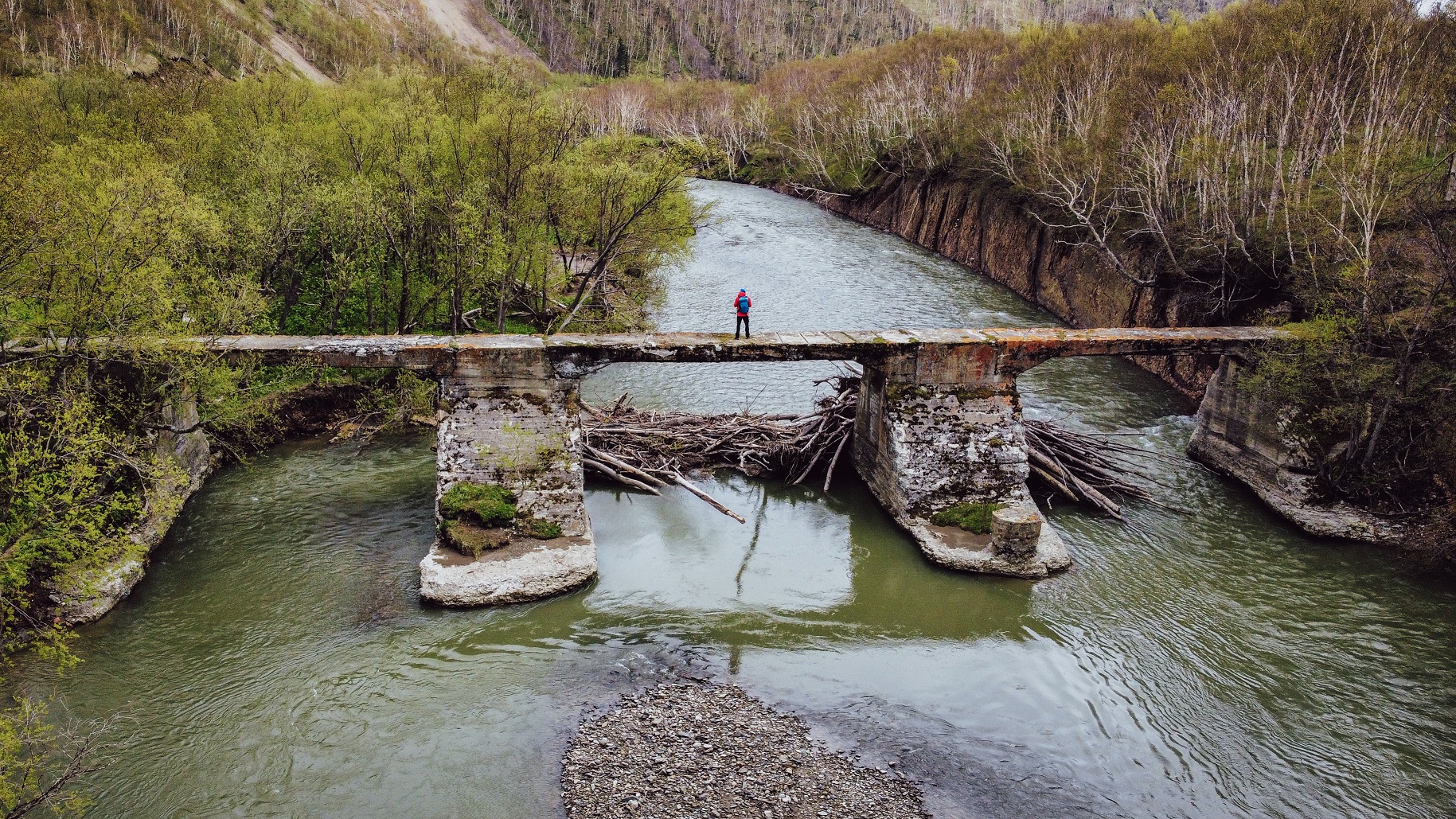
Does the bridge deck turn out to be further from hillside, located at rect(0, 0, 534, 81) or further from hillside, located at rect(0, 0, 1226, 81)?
hillside, located at rect(0, 0, 1226, 81)

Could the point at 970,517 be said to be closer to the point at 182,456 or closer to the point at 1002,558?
the point at 1002,558

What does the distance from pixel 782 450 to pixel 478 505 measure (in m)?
8.59

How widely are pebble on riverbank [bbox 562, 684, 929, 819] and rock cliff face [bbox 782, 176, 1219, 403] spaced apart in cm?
2038

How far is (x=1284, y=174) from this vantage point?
28.2 m

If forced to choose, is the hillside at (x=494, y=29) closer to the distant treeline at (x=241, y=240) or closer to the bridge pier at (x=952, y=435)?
the distant treeline at (x=241, y=240)

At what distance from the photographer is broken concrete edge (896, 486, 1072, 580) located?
55.8 ft

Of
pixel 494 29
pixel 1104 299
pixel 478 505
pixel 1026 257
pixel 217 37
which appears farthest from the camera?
pixel 494 29

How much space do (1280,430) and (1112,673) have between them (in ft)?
33.3

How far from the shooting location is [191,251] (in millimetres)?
20391

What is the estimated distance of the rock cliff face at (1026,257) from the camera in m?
29.7

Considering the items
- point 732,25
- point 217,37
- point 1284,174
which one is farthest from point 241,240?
point 732,25

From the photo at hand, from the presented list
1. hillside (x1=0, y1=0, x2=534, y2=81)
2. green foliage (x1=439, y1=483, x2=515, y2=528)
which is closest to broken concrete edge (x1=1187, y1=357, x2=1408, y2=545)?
green foliage (x1=439, y1=483, x2=515, y2=528)

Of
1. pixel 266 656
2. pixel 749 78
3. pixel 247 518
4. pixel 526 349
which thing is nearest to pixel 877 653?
pixel 526 349

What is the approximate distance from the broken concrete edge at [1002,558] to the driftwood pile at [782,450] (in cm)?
275
